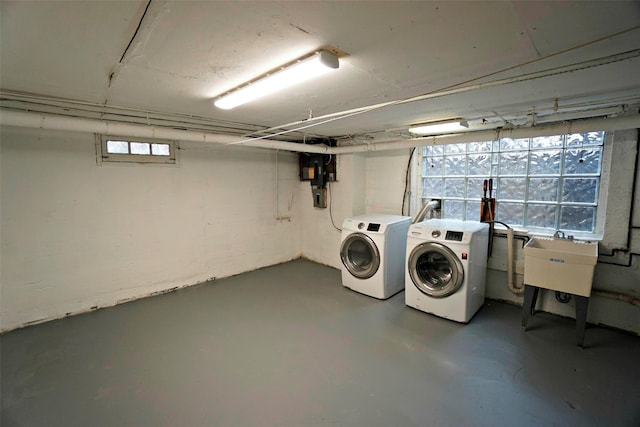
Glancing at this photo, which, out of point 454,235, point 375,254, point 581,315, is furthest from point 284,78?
point 581,315

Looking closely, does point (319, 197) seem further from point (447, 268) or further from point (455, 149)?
point (447, 268)

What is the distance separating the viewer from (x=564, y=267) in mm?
2404

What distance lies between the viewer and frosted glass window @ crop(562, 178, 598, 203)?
9.29 feet

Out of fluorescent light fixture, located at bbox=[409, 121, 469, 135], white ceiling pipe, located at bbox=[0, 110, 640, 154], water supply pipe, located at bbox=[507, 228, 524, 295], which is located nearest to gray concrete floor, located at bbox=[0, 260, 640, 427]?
water supply pipe, located at bbox=[507, 228, 524, 295]

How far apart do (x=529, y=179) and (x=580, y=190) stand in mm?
449

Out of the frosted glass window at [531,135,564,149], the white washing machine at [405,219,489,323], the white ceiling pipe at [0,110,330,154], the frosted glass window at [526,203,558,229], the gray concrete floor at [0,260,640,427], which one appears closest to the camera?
the gray concrete floor at [0,260,640,427]

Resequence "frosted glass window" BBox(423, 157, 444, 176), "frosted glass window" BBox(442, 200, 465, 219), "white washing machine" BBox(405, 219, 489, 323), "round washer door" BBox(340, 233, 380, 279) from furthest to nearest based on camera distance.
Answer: "frosted glass window" BBox(423, 157, 444, 176) < "frosted glass window" BBox(442, 200, 465, 219) < "round washer door" BBox(340, 233, 380, 279) < "white washing machine" BBox(405, 219, 489, 323)

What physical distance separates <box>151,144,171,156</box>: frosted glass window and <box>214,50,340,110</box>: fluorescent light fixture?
67.2 inches

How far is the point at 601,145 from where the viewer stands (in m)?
2.75

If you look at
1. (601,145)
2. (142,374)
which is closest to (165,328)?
(142,374)

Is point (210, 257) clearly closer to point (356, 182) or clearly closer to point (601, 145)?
point (356, 182)

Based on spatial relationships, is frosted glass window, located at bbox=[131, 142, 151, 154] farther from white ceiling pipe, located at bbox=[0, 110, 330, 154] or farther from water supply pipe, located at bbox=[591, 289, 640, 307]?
water supply pipe, located at bbox=[591, 289, 640, 307]

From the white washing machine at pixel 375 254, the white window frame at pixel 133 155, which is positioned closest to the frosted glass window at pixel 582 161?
the white washing machine at pixel 375 254

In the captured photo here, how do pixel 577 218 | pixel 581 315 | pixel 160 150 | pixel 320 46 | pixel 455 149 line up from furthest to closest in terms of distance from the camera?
1. pixel 455 149
2. pixel 160 150
3. pixel 577 218
4. pixel 581 315
5. pixel 320 46
